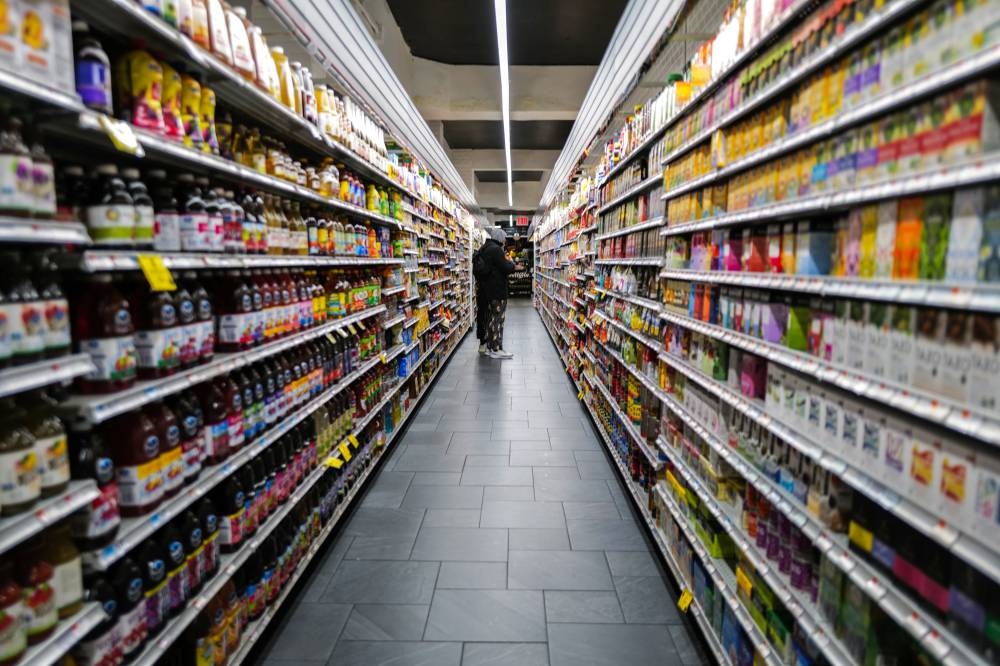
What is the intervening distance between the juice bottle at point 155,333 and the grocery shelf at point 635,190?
2.71 m

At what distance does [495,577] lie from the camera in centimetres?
307

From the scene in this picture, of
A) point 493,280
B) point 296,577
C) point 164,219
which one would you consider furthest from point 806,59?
point 493,280

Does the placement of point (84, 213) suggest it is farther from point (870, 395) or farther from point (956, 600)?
point (956, 600)

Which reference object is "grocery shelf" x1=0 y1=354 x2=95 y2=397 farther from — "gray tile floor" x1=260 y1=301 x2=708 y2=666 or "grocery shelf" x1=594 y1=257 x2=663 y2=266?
"grocery shelf" x1=594 y1=257 x2=663 y2=266

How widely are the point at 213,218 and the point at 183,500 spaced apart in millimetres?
959

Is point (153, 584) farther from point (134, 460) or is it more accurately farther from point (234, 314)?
point (234, 314)

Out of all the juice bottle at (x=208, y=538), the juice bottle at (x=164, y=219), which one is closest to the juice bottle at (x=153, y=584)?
the juice bottle at (x=208, y=538)

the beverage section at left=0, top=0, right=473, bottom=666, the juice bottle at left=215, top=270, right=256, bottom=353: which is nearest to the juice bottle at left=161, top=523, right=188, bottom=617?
the beverage section at left=0, top=0, right=473, bottom=666

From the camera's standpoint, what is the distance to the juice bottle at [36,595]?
4.43 feet

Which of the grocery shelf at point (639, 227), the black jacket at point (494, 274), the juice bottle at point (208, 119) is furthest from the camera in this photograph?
the black jacket at point (494, 274)

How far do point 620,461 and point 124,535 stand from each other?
3.46 metres

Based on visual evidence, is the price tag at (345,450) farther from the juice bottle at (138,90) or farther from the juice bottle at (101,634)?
the juice bottle at (138,90)

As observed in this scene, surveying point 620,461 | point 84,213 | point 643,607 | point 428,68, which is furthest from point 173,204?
point 428,68

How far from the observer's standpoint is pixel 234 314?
2312mm
